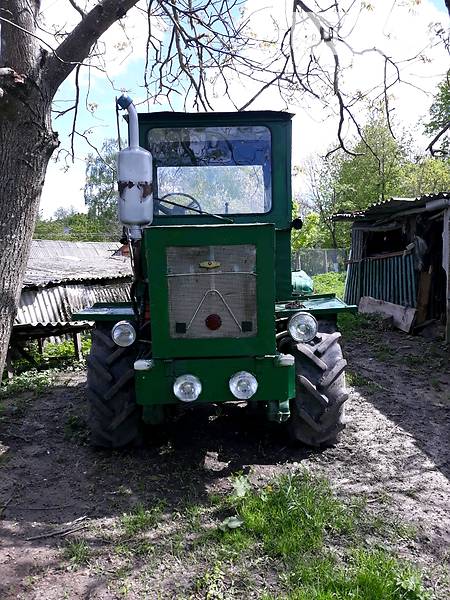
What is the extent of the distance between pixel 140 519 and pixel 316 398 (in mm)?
1540

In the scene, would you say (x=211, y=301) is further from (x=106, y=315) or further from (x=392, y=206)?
(x=392, y=206)

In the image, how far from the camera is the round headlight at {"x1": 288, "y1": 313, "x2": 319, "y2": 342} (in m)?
3.93

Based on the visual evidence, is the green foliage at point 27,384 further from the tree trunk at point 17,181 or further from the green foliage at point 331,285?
the green foliage at point 331,285

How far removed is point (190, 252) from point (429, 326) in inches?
287

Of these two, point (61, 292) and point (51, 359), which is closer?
point (51, 359)

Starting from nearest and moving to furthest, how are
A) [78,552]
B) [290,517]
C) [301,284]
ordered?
[78,552] → [290,517] → [301,284]

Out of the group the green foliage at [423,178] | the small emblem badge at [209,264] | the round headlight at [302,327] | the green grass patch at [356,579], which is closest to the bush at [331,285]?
the green foliage at [423,178]

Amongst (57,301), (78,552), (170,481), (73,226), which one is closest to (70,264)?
(57,301)

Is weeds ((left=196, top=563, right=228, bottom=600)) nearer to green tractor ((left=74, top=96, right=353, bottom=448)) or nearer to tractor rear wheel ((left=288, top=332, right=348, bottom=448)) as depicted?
green tractor ((left=74, top=96, right=353, bottom=448))

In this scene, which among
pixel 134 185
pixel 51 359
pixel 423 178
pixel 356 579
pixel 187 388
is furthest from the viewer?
pixel 423 178

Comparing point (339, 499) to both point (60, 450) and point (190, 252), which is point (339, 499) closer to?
point (190, 252)

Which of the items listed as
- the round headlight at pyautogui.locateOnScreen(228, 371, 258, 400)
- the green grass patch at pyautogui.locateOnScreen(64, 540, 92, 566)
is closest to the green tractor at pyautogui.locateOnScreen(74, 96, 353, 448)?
the round headlight at pyautogui.locateOnScreen(228, 371, 258, 400)

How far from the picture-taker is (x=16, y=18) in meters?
3.67

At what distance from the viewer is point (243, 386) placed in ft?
12.1
